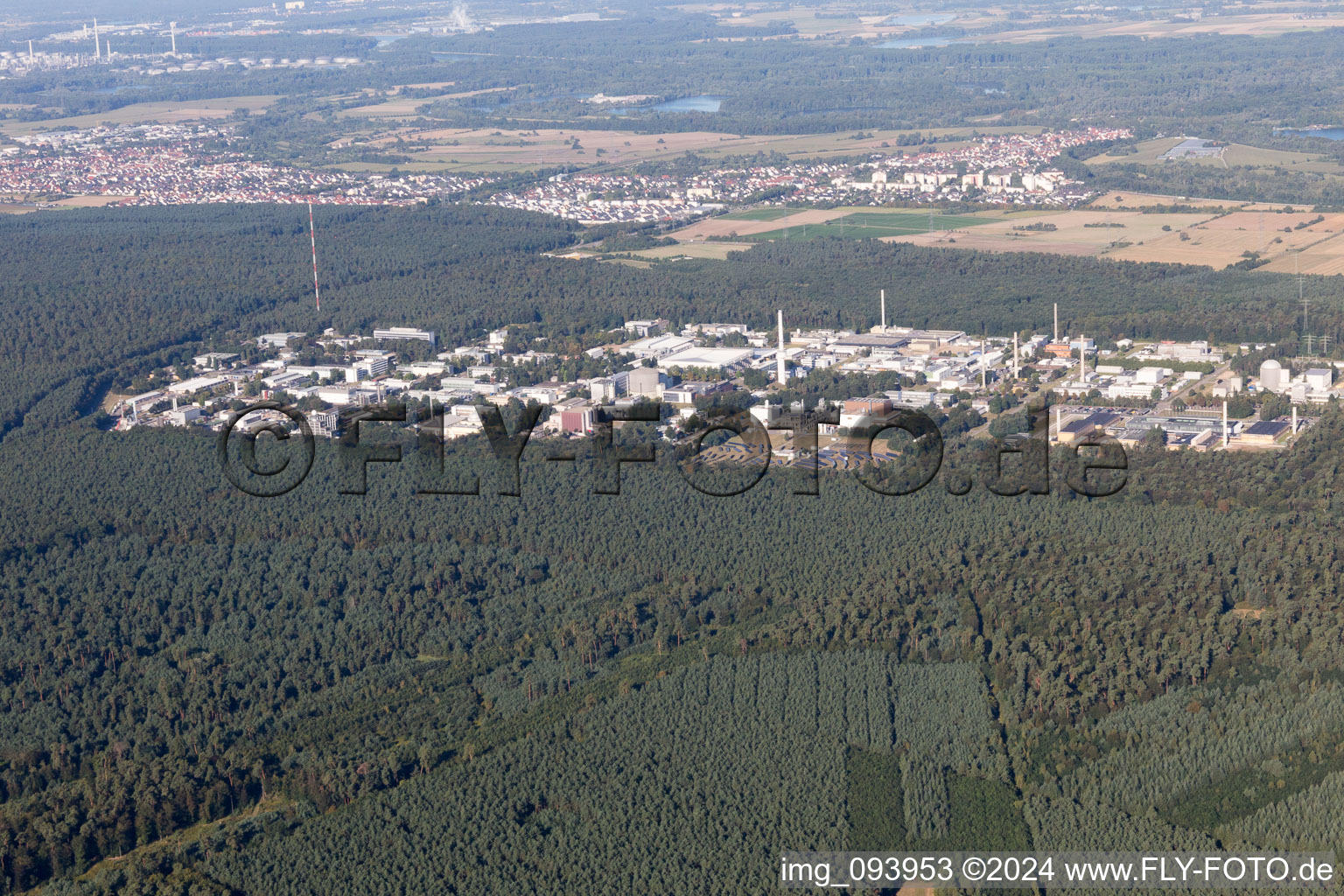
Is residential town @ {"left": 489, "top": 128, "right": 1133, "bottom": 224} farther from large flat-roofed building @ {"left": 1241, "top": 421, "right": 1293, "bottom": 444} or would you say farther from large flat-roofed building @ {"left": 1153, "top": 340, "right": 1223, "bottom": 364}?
large flat-roofed building @ {"left": 1241, "top": 421, "right": 1293, "bottom": 444}

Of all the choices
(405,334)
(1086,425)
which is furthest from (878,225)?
(1086,425)

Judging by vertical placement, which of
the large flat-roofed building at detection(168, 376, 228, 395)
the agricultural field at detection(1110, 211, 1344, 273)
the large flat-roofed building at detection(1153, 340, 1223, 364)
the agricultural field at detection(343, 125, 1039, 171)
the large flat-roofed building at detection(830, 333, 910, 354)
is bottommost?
the large flat-roofed building at detection(1153, 340, 1223, 364)

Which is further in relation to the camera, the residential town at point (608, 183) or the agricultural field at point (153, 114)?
the agricultural field at point (153, 114)

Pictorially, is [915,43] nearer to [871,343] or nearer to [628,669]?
[871,343]

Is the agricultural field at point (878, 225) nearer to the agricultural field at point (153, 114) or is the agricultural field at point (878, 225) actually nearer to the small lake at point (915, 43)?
the agricultural field at point (153, 114)

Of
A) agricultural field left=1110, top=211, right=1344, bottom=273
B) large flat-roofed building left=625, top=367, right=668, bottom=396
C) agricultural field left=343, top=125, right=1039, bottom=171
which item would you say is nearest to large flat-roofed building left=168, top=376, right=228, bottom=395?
large flat-roofed building left=625, top=367, right=668, bottom=396

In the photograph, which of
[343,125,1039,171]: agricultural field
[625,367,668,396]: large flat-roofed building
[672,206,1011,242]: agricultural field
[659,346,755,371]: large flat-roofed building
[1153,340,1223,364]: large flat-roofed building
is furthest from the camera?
[343,125,1039,171]: agricultural field

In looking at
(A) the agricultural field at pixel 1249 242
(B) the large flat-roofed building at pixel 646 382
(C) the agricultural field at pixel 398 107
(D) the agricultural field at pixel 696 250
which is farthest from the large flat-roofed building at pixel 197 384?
(C) the agricultural field at pixel 398 107

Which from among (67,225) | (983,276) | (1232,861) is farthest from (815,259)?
(1232,861)
